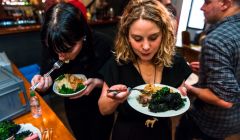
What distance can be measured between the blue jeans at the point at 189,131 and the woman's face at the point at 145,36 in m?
0.79

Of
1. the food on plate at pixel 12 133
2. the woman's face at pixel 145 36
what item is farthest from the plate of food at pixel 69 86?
the woman's face at pixel 145 36

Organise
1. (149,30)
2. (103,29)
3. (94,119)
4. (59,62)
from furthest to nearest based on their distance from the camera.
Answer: (103,29)
(94,119)
(59,62)
(149,30)

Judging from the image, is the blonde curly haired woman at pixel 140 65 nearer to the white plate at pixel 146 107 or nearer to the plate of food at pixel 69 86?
the white plate at pixel 146 107

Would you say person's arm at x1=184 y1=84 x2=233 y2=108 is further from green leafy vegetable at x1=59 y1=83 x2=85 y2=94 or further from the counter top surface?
the counter top surface

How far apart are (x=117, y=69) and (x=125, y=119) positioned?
11.2 inches

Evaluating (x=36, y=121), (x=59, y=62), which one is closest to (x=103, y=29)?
(x=59, y=62)

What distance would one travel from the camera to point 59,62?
3.89 feet

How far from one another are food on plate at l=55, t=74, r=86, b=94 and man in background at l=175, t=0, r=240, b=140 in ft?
2.23

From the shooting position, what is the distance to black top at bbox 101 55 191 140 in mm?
1014

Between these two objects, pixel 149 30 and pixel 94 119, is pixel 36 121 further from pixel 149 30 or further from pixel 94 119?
pixel 149 30

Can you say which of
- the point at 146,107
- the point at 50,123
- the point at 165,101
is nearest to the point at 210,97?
the point at 165,101

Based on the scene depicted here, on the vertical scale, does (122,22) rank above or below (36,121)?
above

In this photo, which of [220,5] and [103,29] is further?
[103,29]

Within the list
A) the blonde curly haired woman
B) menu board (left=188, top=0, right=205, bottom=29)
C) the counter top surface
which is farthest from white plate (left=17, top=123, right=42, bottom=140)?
menu board (left=188, top=0, right=205, bottom=29)
